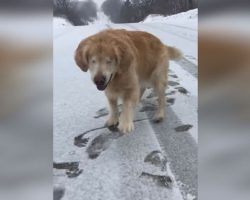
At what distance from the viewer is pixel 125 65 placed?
793 mm

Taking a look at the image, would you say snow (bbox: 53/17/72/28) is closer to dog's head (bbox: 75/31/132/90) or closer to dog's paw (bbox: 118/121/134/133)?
dog's head (bbox: 75/31/132/90)

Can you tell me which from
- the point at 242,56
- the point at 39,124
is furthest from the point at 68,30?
the point at 242,56

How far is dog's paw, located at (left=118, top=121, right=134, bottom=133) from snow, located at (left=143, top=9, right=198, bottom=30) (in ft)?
0.57

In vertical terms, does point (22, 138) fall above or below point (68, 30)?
below

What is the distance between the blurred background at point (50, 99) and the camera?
64cm

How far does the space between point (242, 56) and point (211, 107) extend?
9 cm

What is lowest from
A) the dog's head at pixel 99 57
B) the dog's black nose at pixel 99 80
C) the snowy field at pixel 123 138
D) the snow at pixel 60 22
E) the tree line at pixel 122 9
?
the snowy field at pixel 123 138

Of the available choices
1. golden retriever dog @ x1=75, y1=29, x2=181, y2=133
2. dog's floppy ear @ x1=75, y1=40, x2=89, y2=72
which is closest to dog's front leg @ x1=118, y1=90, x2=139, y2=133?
golden retriever dog @ x1=75, y1=29, x2=181, y2=133

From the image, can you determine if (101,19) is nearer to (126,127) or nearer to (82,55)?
(82,55)

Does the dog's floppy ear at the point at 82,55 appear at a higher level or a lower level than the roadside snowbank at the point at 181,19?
lower

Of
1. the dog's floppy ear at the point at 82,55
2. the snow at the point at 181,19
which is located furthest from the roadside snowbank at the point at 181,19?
the dog's floppy ear at the point at 82,55

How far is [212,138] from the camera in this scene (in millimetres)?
678

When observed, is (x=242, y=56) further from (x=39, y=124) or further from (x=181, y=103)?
(x=39, y=124)

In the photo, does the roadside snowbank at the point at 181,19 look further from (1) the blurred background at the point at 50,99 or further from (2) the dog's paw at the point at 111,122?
(2) the dog's paw at the point at 111,122
